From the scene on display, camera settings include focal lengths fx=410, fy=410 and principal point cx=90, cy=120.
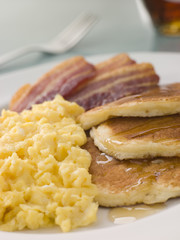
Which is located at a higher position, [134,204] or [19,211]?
[19,211]

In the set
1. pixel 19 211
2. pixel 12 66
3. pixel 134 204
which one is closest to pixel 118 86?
pixel 134 204

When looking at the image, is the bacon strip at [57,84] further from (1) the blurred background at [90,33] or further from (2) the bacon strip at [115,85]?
(1) the blurred background at [90,33]

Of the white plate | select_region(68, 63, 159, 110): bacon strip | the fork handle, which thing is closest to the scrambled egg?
the white plate

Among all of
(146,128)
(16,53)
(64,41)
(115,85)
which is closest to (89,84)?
(115,85)

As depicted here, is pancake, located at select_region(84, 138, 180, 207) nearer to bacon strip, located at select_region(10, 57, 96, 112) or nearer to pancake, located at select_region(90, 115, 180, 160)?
pancake, located at select_region(90, 115, 180, 160)

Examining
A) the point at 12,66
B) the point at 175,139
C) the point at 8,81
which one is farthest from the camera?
the point at 12,66

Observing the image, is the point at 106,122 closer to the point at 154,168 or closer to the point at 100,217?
the point at 154,168
